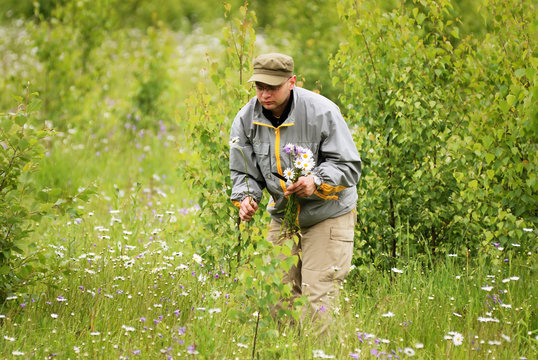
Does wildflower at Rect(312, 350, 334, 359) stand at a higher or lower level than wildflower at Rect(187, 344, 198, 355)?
lower

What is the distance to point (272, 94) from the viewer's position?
3498 mm

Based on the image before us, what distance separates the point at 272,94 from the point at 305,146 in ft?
1.13

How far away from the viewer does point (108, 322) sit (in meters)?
3.57

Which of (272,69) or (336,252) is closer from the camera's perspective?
(272,69)

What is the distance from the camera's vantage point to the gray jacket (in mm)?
3488

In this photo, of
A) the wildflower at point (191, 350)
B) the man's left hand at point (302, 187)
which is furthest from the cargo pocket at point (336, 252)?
the wildflower at point (191, 350)

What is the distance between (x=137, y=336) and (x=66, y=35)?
636 centimetres

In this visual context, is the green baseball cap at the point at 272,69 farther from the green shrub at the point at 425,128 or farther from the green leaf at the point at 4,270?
the green leaf at the point at 4,270

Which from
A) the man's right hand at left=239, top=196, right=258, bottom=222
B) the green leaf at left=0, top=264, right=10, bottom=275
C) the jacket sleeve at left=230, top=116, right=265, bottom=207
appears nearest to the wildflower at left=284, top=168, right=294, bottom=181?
the man's right hand at left=239, top=196, right=258, bottom=222

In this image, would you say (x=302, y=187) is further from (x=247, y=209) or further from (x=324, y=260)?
(x=324, y=260)

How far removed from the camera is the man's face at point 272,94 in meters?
3.50

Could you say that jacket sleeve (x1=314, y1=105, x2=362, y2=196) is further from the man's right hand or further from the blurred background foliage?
the blurred background foliage

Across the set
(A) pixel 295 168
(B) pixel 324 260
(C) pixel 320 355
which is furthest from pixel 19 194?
(C) pixel 320 355

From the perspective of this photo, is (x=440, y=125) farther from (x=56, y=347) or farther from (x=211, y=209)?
(x=56, y=347)
